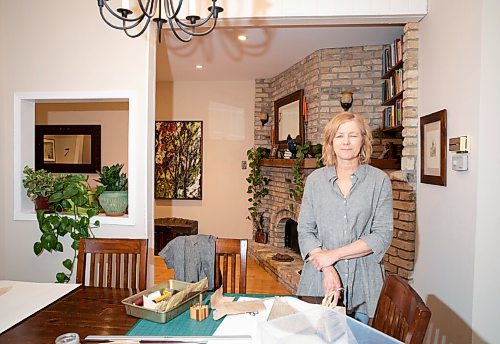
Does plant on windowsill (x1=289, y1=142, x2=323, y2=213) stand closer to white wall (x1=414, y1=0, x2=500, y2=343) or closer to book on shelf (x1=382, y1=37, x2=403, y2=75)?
book on shelf (x1=382, y1=37, x2=403, y2=75)

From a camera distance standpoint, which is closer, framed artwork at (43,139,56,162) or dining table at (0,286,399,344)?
dining table at (0,286,399,344)

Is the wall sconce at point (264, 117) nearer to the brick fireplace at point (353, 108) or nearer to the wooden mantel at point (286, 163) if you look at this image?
the brick fireplace at point (353, 108)

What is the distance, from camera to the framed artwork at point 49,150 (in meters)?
6.26

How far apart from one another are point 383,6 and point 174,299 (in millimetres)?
2449

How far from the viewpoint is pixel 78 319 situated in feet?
5.24

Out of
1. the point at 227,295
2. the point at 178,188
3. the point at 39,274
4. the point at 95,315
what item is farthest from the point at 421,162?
the point at 178,188

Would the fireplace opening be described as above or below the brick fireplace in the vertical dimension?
below

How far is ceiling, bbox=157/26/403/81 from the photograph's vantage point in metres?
4.02

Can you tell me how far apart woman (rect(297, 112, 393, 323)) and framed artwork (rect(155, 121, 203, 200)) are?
15.5 feet

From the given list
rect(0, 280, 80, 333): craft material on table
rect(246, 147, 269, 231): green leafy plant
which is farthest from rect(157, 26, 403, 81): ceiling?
rect(0, 280, 80, 333): craft material on table

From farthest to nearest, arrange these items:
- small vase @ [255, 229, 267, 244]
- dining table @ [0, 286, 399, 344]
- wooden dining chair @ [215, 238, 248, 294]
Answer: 1. small vase @ [255, 229, 267, 244]
2. wooden dining chair @ [215, 238, 248, 294]
3. dining table @ [0, 286, 399, 344]

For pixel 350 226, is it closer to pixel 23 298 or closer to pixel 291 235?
pixel 23 298

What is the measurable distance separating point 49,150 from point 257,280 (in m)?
3.77

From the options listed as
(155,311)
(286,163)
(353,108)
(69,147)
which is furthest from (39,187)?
(69,147)
